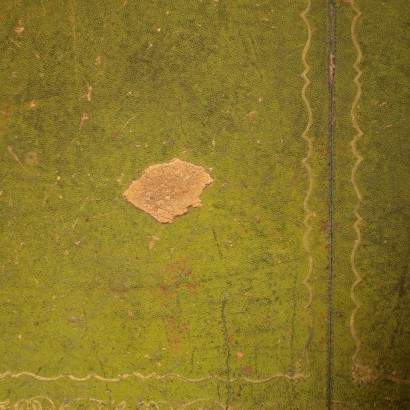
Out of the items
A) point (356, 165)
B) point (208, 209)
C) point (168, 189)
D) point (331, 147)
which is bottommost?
point (208, 209)

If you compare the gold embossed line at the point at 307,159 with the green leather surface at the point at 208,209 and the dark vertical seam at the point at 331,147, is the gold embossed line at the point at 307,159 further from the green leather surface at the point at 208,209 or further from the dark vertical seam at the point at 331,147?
the dark vertical seam at the point at 331,147

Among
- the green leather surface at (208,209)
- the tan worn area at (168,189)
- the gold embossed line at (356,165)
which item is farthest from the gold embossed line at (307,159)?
the tan worn area at (168,189)

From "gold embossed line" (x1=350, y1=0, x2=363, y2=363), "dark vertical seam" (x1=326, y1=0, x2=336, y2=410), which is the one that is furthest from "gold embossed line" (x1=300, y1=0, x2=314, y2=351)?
"gold embossed line" (x1=350, y1=0, x2=363, y2=363)

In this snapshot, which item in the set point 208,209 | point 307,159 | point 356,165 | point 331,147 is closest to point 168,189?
point 208,209

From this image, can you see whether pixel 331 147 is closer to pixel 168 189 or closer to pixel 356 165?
pixel 356 165

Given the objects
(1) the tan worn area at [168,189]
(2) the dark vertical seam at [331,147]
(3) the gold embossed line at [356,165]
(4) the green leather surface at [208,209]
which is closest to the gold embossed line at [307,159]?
(4) the green leather surface at [208,209]

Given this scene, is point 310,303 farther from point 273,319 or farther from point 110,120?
point 110,120

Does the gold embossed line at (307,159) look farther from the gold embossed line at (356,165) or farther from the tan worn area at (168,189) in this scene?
the tan worn area at (168,189)
